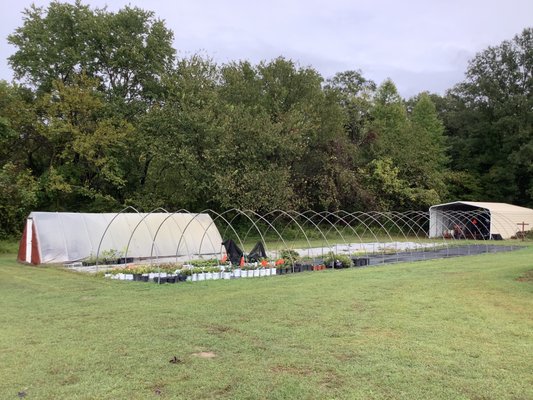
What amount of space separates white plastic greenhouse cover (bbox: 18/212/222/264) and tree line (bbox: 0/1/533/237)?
5811mm

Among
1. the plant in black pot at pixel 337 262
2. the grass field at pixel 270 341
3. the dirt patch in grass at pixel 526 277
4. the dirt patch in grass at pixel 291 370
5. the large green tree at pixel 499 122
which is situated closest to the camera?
the grass field at pixel 270 341

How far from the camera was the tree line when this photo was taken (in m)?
27.3

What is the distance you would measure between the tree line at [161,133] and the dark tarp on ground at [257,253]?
11289mm

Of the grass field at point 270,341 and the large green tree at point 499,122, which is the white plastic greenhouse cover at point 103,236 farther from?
the large green tree at point 499,122

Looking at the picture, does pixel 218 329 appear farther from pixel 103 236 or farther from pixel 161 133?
pixel 161 133

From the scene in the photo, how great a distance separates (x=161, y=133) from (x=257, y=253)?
50.4ft

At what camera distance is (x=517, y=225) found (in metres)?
32.7

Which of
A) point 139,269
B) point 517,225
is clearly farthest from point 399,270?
point 517,225

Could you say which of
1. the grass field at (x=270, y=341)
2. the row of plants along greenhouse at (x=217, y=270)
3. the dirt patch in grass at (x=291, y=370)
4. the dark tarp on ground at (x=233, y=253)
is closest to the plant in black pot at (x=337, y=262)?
the row of plants along greenhouse at (x=217, y=270)

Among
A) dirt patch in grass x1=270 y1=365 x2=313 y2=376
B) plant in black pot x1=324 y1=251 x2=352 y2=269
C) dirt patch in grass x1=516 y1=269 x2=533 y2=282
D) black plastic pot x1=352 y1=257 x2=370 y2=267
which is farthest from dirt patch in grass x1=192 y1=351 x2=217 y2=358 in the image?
black plastic pot x1=352 y1=257 x2=370 y2=267

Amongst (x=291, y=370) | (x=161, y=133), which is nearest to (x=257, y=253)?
(x=291, y=370)

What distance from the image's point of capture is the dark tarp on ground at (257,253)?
49.4 ft

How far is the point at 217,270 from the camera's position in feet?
44.3

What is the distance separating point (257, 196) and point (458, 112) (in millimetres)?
28733
